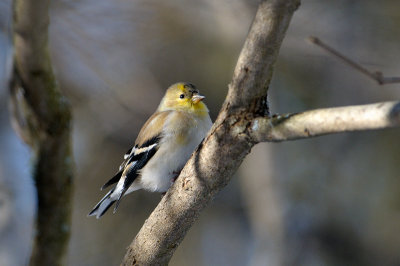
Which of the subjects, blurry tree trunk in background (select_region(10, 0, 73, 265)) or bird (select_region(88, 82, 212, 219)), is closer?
blurry tree trunk in background (select_region(10, 0, 73, 265))

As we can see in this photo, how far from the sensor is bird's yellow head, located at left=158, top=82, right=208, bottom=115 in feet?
15.5

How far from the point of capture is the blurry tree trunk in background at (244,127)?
70.8 inches

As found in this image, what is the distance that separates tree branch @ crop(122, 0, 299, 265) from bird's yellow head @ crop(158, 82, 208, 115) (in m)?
1.90

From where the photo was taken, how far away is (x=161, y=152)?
172 inches

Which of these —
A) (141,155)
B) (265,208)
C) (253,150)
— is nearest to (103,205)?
(141,155)

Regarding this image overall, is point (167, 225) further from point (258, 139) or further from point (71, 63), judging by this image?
point (71, 63)

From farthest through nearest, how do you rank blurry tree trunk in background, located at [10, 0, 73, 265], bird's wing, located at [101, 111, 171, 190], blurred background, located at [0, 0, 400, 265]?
blurred background, located at [0, 0, 400, 265] → bird's wing, located at [101, 111, 171, 190] → blurry tree trunk in background, located at [10, 0, 73, 265]

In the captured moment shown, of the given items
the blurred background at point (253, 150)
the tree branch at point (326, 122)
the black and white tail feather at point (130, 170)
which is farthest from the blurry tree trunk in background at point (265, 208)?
the tree branch at point (326, 122)

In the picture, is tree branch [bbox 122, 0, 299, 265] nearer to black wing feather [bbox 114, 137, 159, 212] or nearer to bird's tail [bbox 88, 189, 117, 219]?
black wing feather [bbox 114, 137, 159, 212]

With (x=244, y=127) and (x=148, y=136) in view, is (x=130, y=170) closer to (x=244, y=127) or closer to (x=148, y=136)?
(x=148, y=136)

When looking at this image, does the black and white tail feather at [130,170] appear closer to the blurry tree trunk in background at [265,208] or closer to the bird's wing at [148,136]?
the bird's wing at [148,136]

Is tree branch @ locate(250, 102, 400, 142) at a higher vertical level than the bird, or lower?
higher

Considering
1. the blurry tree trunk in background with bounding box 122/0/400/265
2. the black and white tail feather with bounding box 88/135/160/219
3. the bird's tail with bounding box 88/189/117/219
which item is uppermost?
the blurry tree trunk in background with bounding box 122/0/400/265

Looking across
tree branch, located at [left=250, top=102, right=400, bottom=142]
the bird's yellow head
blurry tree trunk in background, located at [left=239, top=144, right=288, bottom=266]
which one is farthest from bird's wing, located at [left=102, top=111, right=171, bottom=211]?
blurry tree trunk in background, located at [left=239, top=144, right=288, bottom=266]
